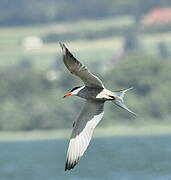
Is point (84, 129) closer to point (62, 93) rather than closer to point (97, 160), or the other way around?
point (97, 160)

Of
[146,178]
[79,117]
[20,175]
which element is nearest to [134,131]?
[20,175]

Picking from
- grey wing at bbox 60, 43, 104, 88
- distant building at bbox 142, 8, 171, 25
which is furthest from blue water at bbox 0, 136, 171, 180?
distant building at bbox 142, 8, 171, 25

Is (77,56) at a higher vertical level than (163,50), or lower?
lower

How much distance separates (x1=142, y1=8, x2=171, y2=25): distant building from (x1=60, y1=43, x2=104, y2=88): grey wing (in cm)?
7339

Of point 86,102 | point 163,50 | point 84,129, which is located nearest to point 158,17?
point 163,50

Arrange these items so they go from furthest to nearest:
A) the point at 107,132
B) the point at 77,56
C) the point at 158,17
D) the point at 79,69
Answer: the point at 158,17 < the point at 77,56 < the point at 107,132 < the point at 79,69

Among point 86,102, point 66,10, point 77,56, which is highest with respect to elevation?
point 66,10

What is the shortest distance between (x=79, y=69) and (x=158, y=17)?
79.7 metres

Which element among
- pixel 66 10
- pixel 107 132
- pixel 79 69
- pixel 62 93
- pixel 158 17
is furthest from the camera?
pixel 158 17

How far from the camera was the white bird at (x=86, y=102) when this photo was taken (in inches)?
417

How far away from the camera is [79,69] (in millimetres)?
10609

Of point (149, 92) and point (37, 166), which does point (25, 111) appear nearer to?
point (149, 92)

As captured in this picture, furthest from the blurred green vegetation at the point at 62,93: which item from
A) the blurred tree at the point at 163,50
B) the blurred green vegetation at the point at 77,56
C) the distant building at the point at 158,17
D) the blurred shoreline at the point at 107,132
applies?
the distant building at the point at 158,17

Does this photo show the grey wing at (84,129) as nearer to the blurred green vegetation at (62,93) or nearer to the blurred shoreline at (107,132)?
the blurred green vegetation at (62,93)
